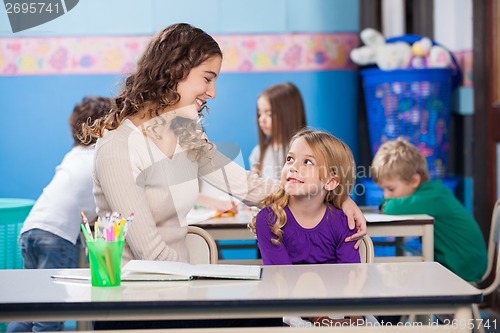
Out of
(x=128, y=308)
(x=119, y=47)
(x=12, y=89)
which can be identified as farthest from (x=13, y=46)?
(x=128, y=308)

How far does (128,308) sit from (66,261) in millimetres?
1760

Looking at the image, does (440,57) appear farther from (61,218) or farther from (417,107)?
(61,218)

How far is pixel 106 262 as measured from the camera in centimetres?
183

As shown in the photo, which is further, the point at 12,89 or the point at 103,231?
the point at 12,89

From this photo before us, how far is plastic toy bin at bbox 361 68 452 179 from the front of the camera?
4.46m

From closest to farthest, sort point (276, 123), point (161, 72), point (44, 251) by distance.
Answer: point (161, 72) < point (44, 251) < point (276, 123)

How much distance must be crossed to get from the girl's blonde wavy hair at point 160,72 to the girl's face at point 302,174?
1.33 feet

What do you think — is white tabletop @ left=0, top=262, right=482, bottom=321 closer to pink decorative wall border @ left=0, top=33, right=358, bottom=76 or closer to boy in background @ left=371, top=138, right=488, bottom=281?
boy in background @ left=371, top=138, right=488, bottom=281

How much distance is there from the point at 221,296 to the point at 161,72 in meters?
0.79

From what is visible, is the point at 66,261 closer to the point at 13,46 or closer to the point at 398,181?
the point at 398,181

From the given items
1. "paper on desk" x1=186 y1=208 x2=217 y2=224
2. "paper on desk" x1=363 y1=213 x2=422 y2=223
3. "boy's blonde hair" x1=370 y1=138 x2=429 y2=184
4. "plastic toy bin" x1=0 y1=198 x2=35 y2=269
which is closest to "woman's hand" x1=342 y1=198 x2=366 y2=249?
"paper on desk" x1=363 y1=213 x2=422 y2=223

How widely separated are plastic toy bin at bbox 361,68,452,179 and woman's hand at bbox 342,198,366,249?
213cm

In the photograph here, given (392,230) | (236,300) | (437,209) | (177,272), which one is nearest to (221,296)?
(236,300)

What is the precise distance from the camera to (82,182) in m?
3.38
